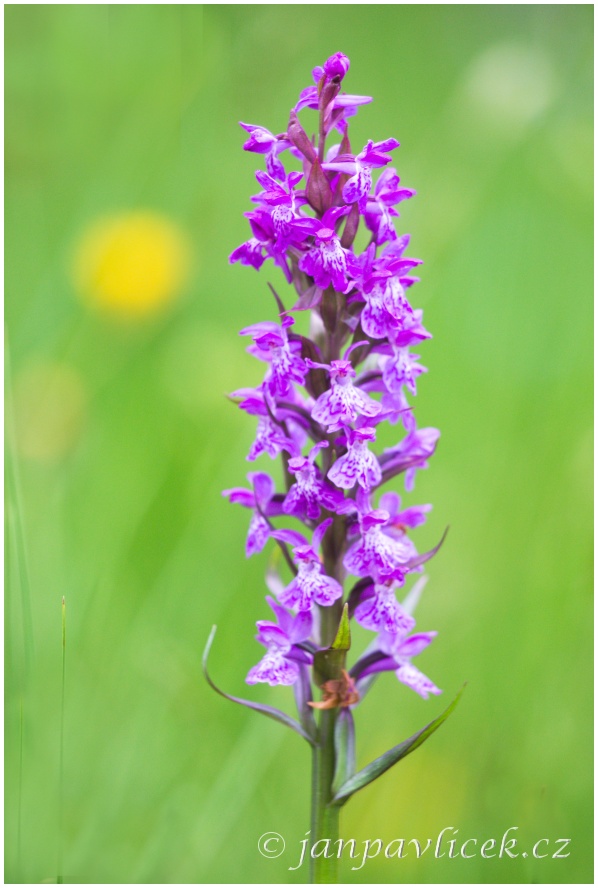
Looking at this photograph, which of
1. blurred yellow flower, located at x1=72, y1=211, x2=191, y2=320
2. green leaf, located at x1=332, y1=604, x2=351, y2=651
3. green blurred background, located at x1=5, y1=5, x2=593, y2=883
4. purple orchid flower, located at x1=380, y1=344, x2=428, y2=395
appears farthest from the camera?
blurred yellow flower, located at x1=72, y1=211, x2=191, y2=320

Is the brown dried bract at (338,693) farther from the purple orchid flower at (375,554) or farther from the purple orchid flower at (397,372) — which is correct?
the purple orchid flower at (397,372)

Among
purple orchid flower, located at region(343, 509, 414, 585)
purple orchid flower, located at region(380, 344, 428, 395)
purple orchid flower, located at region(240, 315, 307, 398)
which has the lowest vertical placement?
purple orchid flower, located at region(343, 509, 414, 585)

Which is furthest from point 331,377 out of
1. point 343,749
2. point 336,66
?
point 343,749

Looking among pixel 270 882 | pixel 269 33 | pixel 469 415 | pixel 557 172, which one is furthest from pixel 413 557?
pixel 269 33

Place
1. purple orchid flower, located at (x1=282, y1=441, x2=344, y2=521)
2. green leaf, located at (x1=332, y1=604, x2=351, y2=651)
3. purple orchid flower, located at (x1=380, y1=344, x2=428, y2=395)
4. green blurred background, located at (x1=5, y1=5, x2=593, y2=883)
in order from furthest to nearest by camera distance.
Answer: green blurred background, located at (x1=5, y1=5, x2=593, y2=883) → purple orchid flower, located at (x1=380, y1=344, x2=428, y2=395) → purple orchid flower, located at (x1=282, y1=441, x2=344, y2=521) → green leaf, located at (x1=332, y1=604, x2=351, y2=651)

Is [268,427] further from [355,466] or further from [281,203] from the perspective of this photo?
[281,203]

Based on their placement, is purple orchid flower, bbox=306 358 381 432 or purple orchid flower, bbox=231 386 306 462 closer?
purple orchid flower, bbox=306 358 381 432

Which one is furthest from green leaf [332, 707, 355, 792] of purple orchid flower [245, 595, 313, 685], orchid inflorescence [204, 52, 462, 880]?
purple orchid flower [245, 595, 313, 685]

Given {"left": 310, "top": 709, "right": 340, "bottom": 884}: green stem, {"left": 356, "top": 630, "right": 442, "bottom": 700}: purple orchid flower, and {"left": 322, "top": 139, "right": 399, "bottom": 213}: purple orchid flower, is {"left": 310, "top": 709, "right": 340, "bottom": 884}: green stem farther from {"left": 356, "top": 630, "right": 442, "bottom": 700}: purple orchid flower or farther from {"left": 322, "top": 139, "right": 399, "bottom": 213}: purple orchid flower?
{"left": 322, "top": 139, "right": 399, "bottom": 213}: purple orchid flower
